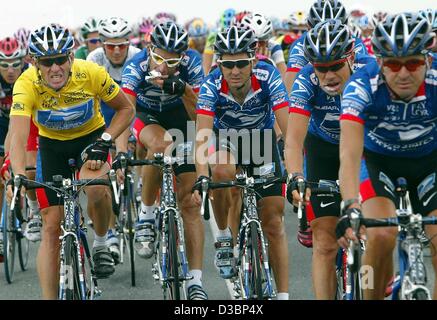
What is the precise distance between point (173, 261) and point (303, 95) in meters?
1.73

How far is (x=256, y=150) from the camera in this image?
28.6 feet

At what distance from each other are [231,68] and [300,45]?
269 cm

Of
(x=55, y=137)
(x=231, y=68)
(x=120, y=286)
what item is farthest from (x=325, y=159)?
(x=120, y=286)

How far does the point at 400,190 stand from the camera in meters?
6.27

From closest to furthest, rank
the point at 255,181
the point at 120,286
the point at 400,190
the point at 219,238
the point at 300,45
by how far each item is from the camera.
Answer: the point at 400,190
the point at 255,181
the point at 219,238
the point at 120,286
the point at 300,45

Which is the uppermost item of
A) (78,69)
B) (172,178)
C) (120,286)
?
(78,69)

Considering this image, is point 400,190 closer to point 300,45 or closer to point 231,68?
point 231,68

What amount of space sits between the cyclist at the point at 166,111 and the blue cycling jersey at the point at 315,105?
4.64ft

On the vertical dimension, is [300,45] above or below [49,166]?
above

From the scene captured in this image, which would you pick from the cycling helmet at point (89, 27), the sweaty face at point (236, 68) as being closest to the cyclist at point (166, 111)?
the sweaty face at point (236, 68)

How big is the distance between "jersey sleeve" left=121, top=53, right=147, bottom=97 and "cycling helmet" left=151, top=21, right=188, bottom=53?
1.19 ft

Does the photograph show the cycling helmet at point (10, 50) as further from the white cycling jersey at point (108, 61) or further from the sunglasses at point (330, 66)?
the sunglasses at point (330, 66)
